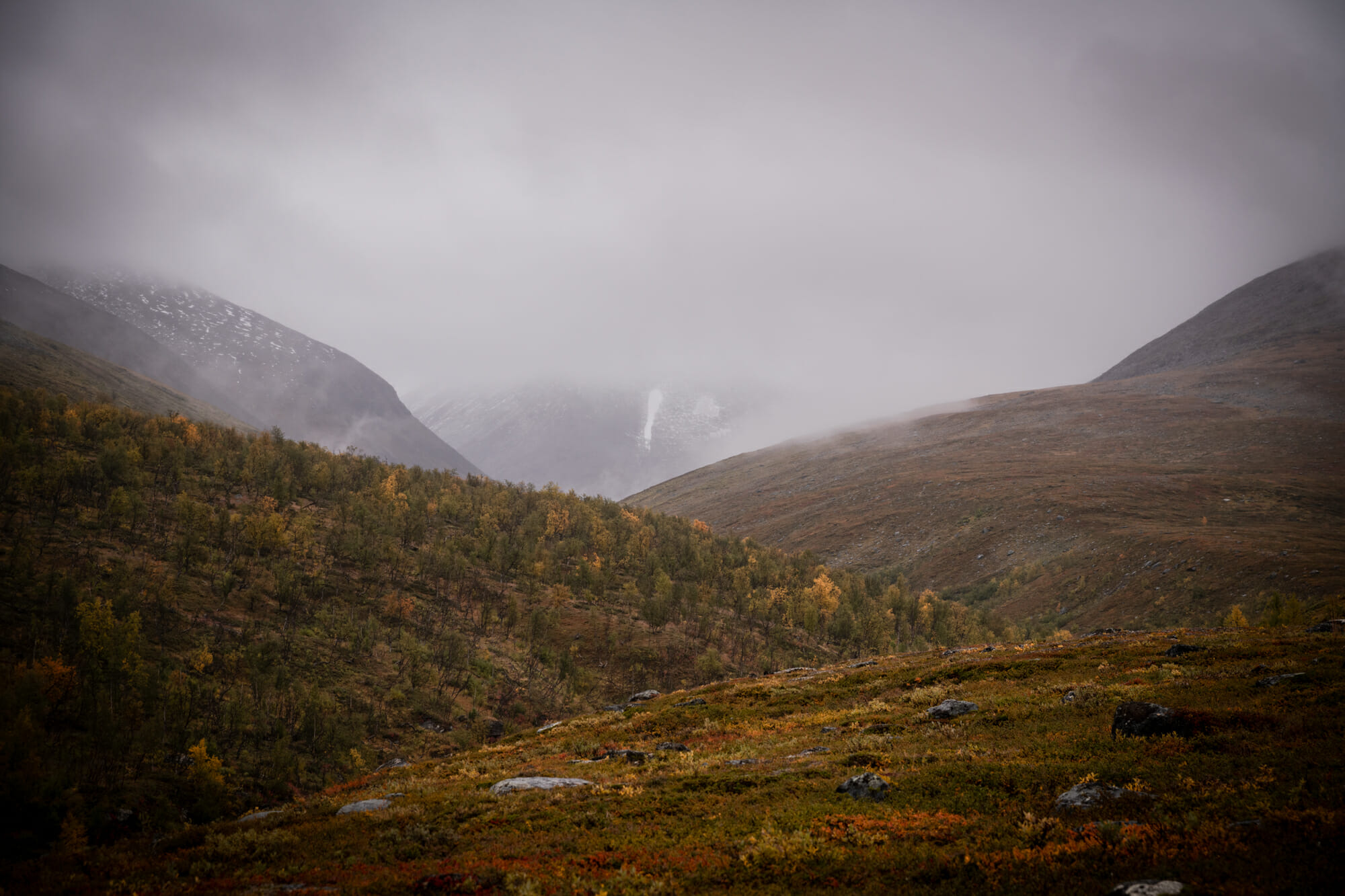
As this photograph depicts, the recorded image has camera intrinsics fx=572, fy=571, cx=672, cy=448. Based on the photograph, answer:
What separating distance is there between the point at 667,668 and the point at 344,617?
151 feet

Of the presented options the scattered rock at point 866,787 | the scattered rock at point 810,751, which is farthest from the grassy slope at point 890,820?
the scattered rock at point 866,787

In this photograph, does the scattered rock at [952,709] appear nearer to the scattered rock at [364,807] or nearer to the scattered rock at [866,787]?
the scattered rock at [866,787]

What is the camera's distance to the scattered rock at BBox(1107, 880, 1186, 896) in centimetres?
1147

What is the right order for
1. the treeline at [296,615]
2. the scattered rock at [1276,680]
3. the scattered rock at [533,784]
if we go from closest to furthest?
the scattered rock at [1276,680] < the scattered rock at [533,784] < the treeline at [296,615]

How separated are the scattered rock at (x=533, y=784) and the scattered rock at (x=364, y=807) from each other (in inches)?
186

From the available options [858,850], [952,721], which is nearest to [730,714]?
[952,721]

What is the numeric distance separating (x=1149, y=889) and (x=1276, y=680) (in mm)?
23435

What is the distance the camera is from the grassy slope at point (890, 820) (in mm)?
14195

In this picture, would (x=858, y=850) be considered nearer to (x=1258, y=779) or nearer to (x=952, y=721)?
(x=1258, y=779)

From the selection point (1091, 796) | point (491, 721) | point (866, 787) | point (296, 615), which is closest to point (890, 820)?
point (866, 787)

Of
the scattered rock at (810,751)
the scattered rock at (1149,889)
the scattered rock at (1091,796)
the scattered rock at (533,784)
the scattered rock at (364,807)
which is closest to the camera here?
the scattered rock at (1149,889)

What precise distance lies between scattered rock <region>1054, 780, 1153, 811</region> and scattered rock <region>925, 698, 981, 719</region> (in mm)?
15938

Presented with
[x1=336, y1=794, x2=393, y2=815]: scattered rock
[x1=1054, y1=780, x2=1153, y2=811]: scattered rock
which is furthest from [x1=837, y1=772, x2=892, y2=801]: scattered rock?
[x1=336, y1=794, x2=393, y2=815]: scattered rock

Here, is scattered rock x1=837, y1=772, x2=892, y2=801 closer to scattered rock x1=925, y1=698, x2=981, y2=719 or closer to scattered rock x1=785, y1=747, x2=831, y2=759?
scattered rock x1=785, y1=747, x2=831, y2=759
